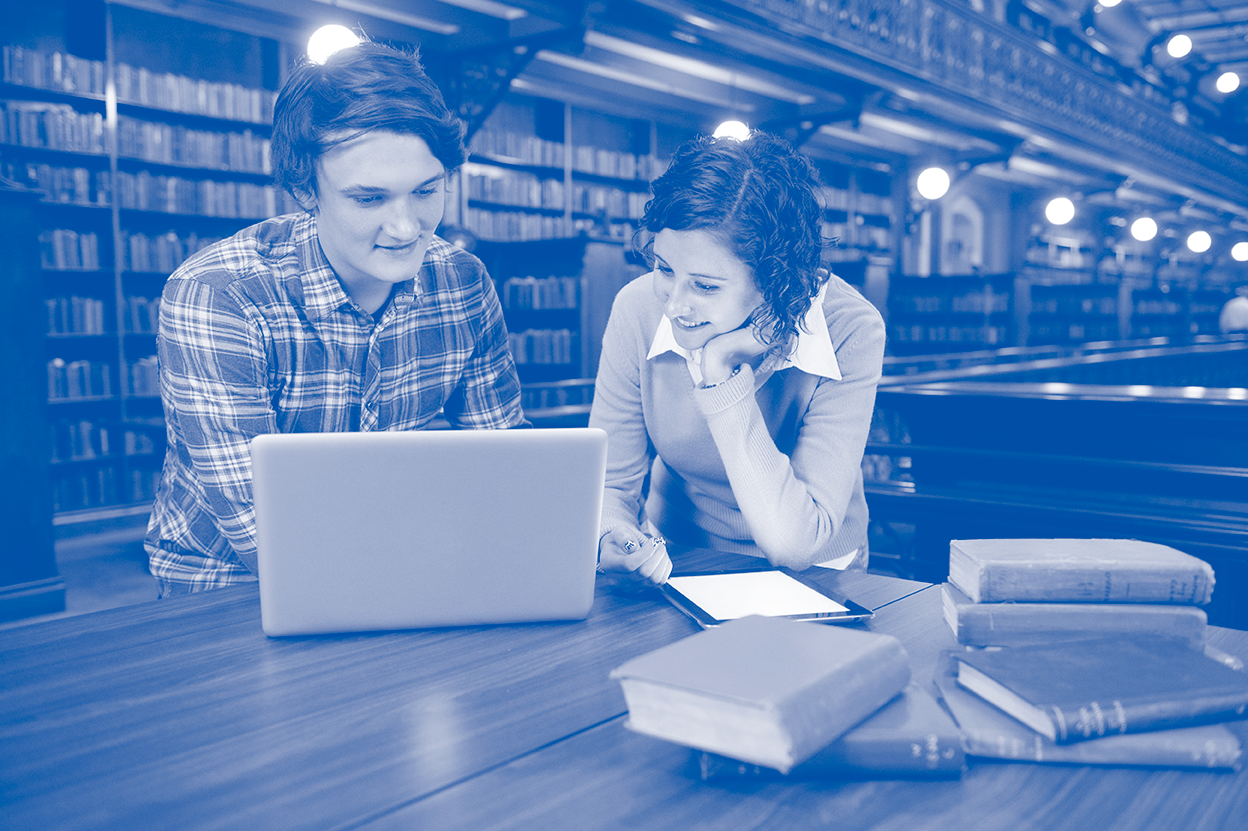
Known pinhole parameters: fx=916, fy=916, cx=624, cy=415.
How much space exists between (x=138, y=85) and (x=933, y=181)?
21.7 feet

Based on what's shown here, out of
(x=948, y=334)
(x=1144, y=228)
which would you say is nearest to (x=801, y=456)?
(x=948, y=334)

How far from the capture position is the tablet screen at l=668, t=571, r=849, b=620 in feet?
3.36

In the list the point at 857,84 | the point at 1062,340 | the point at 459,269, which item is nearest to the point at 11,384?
the point at 459,269

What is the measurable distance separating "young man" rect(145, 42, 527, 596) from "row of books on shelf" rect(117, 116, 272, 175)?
12.6 ft

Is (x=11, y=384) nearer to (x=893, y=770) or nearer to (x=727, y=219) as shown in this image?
(x=727, y=219)

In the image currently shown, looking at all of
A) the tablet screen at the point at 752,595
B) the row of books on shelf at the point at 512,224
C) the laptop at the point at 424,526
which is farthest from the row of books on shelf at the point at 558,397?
the laptop at the point at 424,526

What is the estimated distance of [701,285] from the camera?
1.35 m

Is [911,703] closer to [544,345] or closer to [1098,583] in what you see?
[1098,583]

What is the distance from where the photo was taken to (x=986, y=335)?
336 inches

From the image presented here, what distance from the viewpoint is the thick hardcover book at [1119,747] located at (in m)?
0.67

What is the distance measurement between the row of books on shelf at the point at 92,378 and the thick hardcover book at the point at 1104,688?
5.12 metres

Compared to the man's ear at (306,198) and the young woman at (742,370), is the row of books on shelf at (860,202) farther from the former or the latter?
the man's ear at (306,198)

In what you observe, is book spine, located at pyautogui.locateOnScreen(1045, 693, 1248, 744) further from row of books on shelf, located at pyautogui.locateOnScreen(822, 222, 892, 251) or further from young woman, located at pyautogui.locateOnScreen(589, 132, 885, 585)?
row of books on shelf, located at pyautogui.locateOnScreen(822, 222, 892, 251)

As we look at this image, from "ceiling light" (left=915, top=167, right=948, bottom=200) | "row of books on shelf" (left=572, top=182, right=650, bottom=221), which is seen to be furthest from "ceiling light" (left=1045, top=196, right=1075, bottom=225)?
"row of books on shelf" (left=572, top=182, right=650, bottom=221)
